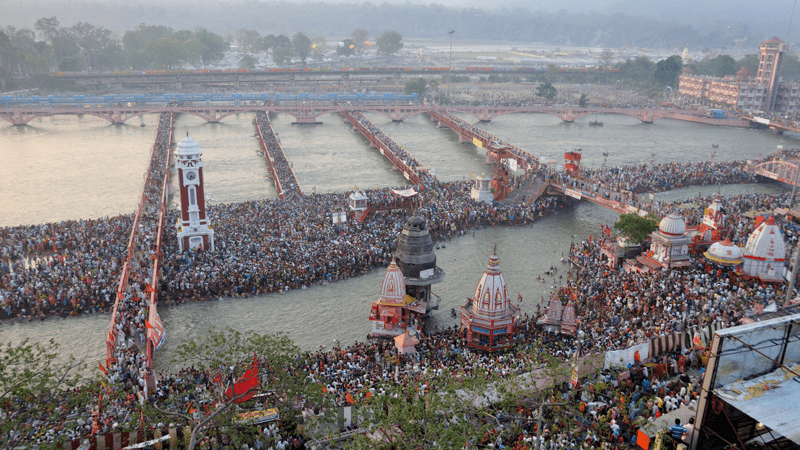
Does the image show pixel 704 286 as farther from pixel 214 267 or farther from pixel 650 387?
pixel 214 267

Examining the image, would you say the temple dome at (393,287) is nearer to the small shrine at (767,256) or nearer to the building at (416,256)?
the building at (416,256)

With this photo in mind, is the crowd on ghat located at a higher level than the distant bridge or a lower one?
lower

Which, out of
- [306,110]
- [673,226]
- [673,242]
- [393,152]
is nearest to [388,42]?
[306,110]

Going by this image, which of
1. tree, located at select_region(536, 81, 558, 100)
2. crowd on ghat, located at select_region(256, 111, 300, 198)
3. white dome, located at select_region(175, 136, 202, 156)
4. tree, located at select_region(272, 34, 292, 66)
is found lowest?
crowd on ghat, located at select_region(256, 111, 300, 198)

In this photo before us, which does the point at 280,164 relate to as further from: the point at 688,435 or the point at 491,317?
the point at 688,435

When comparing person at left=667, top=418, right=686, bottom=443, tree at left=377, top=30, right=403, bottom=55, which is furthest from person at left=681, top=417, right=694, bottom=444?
tree at left=377, top=30, right=403, bottom=55

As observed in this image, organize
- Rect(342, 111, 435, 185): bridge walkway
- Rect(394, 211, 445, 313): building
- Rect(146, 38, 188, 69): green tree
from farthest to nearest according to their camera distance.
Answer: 1. Rect(146, 38, 188, 69): green tree
2. Rect(342, 111, 435, 185): bridge walkway
3. Rect(394, 211, 445, 313): building

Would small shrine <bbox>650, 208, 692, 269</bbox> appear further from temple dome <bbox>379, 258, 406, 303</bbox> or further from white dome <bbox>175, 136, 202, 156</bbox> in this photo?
white dome <bbox>175, 136, 202, 156</bbox>
